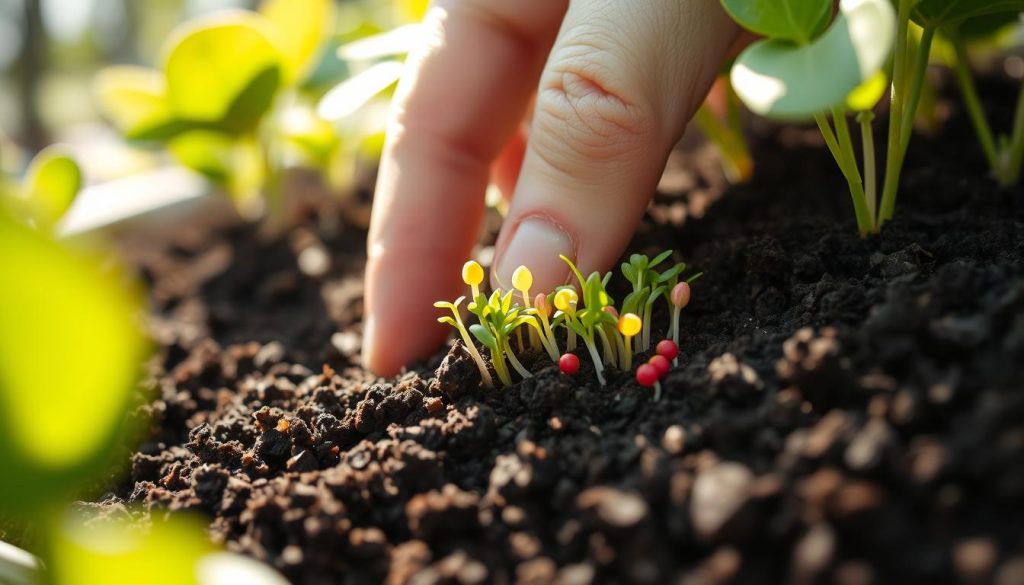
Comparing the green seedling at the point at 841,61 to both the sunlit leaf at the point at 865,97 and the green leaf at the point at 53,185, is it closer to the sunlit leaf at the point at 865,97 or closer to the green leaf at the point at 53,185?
the sunlit leaf at the point at 865,97

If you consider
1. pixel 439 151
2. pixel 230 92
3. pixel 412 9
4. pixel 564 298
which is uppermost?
pixel 230 92

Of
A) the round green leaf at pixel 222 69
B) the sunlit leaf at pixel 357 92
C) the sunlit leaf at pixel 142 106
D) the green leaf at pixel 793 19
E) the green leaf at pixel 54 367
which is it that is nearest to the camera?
the green leaf at pixel 54 367

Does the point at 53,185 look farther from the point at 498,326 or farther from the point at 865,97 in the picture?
the point at 865,97

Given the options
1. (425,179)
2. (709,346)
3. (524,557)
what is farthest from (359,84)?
(524,557)

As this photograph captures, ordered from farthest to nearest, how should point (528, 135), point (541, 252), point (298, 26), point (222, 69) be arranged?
Result: 1. point (298, 26)
2. point (222, 69)
3. point (528, 135)
4. point (541, 252)

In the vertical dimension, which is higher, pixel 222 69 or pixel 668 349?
pixel 222 69

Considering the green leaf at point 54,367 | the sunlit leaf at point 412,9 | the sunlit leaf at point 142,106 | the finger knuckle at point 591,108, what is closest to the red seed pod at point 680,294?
the finger knuckle at point 591,108

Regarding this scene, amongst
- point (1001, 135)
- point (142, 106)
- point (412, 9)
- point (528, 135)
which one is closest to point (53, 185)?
point (142, 106)
